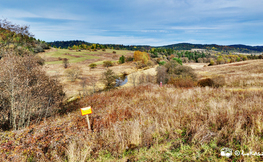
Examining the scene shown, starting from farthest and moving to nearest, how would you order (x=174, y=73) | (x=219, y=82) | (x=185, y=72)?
(x=174, y=73)
(x=185, y=72)
(x=219, y=82)

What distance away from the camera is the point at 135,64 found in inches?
3103

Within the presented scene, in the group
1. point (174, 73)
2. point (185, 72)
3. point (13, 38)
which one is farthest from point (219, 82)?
point (13, 38)

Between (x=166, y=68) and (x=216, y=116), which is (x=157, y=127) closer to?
(x=216, y=116)

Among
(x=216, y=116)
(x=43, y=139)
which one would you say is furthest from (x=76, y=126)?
(x=216, y=116)

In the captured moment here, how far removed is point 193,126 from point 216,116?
1158 millimetres

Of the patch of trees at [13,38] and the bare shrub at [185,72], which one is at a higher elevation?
the patch of trees at [13,38]

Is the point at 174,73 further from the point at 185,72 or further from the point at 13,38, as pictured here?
the point at 13,38

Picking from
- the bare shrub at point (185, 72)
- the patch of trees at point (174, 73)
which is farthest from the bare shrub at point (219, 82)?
the patch of trees at point (174, 73)

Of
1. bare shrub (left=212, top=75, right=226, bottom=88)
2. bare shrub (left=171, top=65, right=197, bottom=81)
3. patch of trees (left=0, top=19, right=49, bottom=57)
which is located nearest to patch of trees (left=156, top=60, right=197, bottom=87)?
bare shrub (left=171, top=65, right=197, bottom=81)

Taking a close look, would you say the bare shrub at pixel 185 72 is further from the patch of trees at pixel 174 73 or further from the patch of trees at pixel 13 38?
the patch of trees at pixel 13 38

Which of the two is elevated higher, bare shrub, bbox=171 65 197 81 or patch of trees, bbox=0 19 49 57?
patch of trees, bbox=0 19 49 57

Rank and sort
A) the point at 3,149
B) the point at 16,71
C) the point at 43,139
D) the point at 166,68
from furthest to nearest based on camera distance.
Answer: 1. the point at 166,68
2. the point at 16,71
3. the point at 43,139
4. the point at 3,149

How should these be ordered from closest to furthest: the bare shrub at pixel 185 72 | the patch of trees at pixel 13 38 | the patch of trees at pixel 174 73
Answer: the patch of trees at pixel 13 38
the bare shrub at pixel 185 72
the patch of trees at pixel 174 73

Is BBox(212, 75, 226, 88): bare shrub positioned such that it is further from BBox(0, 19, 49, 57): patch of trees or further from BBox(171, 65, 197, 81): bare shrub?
BBox(0, 19, 49, 57): patch of trees
